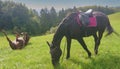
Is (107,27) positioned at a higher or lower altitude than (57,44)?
lower

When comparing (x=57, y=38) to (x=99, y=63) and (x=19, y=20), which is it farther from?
(x=19, y=20)

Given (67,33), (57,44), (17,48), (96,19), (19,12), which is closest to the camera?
(57,44)

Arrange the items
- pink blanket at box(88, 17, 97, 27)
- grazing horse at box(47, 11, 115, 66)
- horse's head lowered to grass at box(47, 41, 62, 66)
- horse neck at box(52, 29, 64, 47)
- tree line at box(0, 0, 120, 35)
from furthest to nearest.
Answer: tree line at box(0, 0, 120, 35) < pink blanket at box(88, 17, 97, 27) < horse neck at box(52, 29, 64, 47) < grazing horse at box(47, 11, 115, 66) < horse's head lowered to grass at box(47, 41, 62, 66)

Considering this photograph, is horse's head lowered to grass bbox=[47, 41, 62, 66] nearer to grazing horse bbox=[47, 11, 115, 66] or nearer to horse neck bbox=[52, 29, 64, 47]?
grazing horse bbox=[47, 11, 115, 66]

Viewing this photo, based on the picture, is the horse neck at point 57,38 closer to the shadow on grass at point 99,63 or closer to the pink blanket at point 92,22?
the shadow on grass at point 99,63

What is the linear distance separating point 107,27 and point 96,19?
1182 mm

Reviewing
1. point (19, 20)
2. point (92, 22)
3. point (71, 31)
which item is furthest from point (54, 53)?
point (19, 20)

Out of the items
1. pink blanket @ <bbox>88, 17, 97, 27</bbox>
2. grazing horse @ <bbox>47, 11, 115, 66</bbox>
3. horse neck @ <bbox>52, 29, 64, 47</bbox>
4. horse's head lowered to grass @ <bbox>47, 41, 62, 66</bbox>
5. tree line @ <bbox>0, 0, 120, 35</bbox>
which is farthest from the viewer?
tree line @ <bbox>0, 0, 120, 35</bbox>

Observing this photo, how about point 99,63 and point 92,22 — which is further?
point 92,22

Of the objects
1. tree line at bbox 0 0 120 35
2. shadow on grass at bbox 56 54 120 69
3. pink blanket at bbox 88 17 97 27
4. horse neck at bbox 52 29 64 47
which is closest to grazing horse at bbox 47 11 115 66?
horse neck at bbox 52 29 64 47

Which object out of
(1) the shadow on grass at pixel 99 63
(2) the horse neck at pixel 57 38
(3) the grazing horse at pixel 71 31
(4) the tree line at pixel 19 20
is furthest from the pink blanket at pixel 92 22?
(4) the tree line at pixel 19 20

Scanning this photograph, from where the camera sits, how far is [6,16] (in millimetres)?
104688

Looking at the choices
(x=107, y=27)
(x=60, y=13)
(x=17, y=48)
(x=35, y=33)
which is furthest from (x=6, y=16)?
(x=107, y=27)

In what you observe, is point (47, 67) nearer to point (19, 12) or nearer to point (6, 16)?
point (6, 16)
